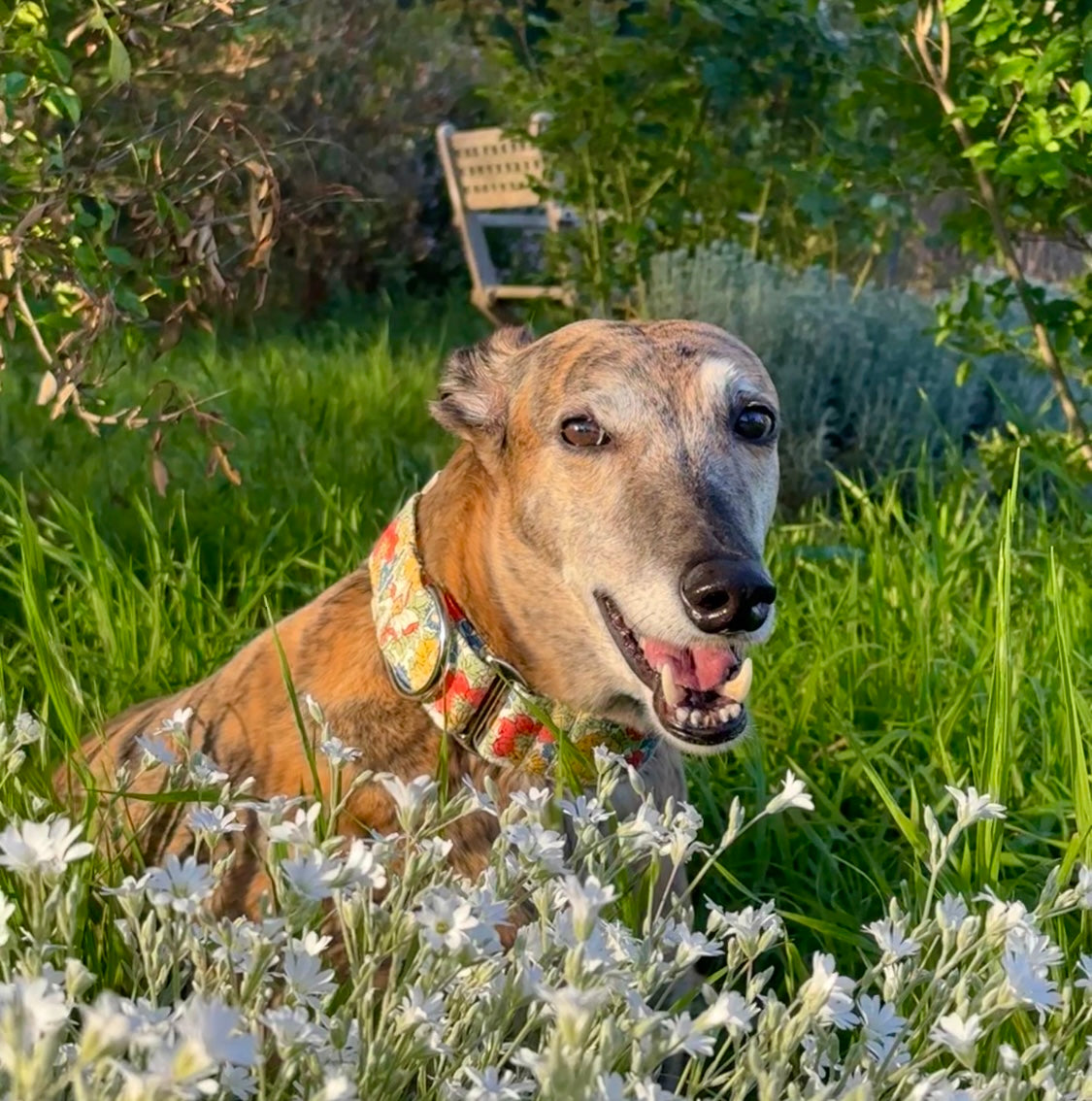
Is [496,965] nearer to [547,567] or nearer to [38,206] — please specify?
[547,567]

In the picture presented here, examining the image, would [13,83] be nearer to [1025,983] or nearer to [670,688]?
[670,688]

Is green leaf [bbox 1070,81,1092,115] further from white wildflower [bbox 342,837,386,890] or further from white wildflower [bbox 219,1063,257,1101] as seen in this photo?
white wildflower [bbox 219,1063,257,1101]

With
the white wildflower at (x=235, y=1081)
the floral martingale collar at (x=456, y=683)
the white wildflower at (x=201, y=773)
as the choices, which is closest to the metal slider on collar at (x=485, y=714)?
the floral martingale collar at (x=456, y=683)

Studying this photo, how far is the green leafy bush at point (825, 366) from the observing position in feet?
18.6

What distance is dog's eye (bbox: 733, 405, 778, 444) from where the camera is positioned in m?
2.59

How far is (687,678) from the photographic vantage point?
2359 millimetres

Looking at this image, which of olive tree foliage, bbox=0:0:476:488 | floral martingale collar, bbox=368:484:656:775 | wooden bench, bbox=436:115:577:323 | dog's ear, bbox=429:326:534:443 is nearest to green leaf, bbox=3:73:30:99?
olive tree foliage, bbox=0:0:476:488

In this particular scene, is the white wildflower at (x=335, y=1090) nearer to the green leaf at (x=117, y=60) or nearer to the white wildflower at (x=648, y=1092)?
the white wildflower at (x=648, y=1092)

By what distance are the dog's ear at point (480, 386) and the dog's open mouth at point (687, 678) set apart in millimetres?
444

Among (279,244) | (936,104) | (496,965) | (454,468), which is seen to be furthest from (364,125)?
(496,965)

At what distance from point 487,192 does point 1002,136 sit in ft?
20.2

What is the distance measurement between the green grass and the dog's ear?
2.51ft

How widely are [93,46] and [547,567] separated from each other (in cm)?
161

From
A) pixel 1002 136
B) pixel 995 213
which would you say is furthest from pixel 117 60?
pixel 995 213
